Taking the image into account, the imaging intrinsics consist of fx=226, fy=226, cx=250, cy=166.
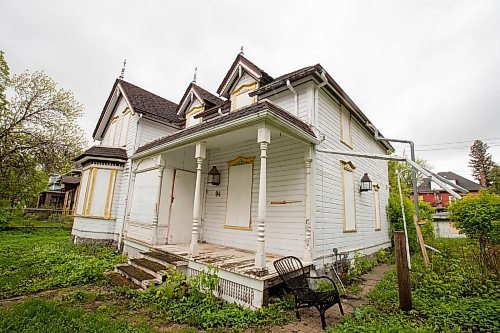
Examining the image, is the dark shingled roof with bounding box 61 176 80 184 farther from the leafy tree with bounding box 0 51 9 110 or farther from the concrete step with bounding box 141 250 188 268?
the concrete step with bounding box 141 250 188 268

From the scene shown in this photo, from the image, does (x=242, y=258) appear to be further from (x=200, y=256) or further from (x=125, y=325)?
(x=125, y=325)

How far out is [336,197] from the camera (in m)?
6.87

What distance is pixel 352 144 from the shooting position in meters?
8.62

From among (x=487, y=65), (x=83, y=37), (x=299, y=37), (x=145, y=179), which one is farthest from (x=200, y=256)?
(x=487, y=65)

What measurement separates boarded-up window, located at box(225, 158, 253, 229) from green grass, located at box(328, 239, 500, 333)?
12.6ft

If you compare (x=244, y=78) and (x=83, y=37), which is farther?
(x=83, y=37)

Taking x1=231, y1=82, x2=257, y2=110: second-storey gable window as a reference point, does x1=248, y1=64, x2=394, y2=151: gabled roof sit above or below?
below

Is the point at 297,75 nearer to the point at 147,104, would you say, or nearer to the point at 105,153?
the point at 147,104

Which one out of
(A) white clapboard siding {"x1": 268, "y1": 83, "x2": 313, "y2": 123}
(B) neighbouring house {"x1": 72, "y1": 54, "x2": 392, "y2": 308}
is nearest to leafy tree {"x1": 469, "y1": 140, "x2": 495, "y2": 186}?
(B) neighbouring house {"x1": 72, "y1": 54, "x2": 392, "y2": 308}

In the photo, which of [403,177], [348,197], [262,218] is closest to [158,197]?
[262,218]

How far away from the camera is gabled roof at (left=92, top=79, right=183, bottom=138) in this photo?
37.2 feet

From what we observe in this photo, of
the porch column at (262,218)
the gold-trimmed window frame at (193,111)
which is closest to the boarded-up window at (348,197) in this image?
the porch column at (262,218)

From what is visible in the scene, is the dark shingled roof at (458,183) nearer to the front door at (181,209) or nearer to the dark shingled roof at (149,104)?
the dark shingled roof at (149,104)

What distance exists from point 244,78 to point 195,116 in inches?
122
